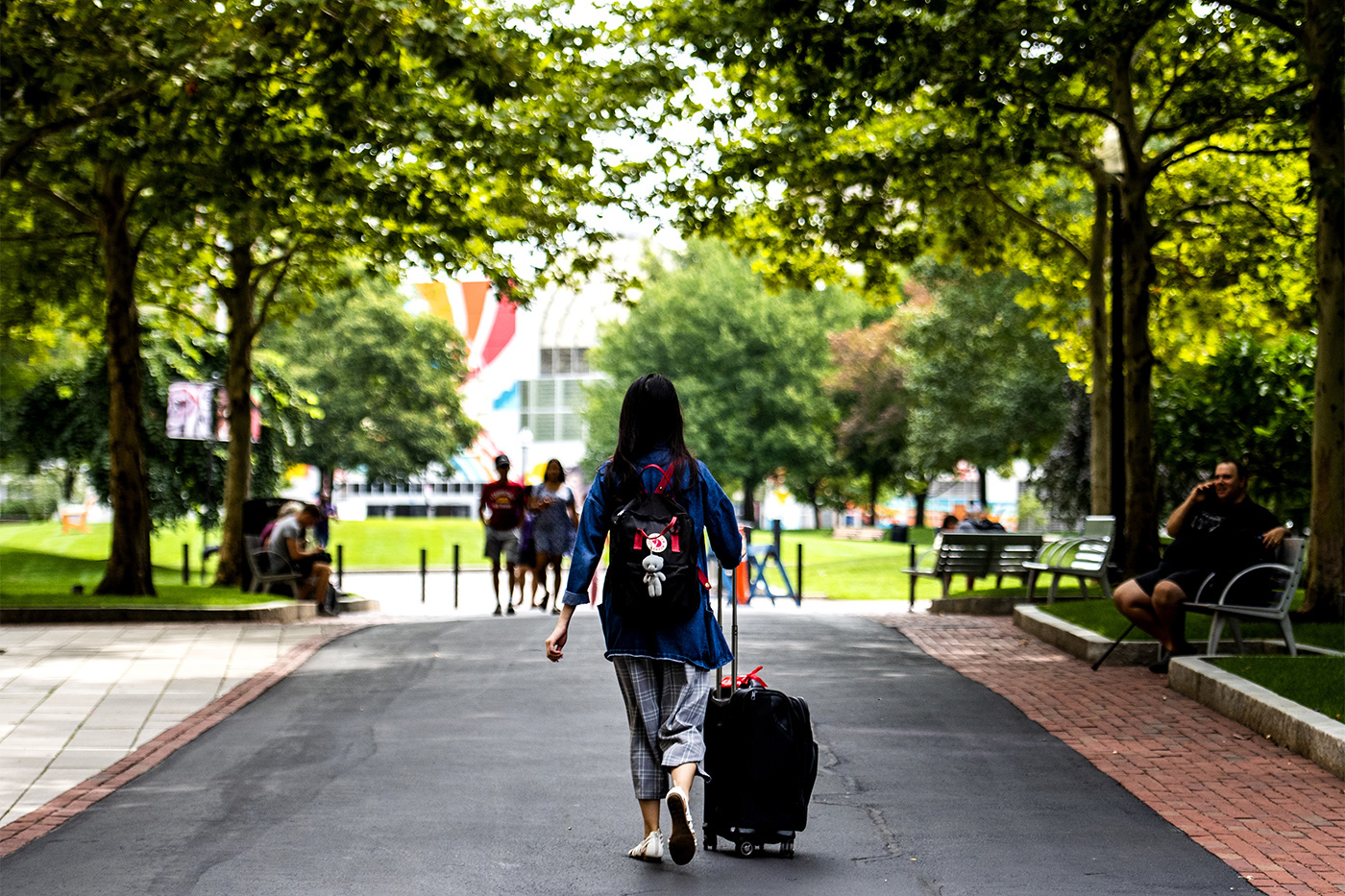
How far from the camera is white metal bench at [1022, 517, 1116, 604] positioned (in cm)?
1475

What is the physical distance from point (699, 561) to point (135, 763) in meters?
3.69

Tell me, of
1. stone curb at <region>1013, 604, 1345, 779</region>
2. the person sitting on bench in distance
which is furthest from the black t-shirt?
stone curb at <region>1013, 604, 1345, 779</region>

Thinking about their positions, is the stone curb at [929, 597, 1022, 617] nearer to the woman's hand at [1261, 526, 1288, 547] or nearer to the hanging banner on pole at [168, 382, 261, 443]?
the woman's hand at [1261, 526, 1288, 547]

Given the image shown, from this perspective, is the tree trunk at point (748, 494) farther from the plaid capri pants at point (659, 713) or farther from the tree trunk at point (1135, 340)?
the plaid capri pants at point (659, 713)

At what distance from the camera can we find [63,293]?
72.3 ft

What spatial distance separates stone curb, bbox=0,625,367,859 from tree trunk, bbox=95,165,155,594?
21.9 ft

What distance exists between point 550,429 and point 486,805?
88.3 m

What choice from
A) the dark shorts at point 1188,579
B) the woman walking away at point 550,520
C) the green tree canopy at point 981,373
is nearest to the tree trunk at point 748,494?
the green tree canopy at point 981,373

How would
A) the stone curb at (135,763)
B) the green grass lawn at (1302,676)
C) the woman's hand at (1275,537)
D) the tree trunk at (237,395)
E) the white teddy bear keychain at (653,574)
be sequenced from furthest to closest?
the tree trunk at (237,395)
the woman's hand at (1275,537)
the green grass lawn at (1302,676)
the stone curb at (135,763)
the white teddy bear keychain at (653,574)

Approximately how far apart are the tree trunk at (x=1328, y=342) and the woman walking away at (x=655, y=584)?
28.2ft

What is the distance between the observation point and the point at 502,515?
18.0 metres

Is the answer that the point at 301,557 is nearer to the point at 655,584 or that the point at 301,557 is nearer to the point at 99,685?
the point at 99,685

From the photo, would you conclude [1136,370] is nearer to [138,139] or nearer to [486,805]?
[138,139]

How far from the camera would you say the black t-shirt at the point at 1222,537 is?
33.7 feet
